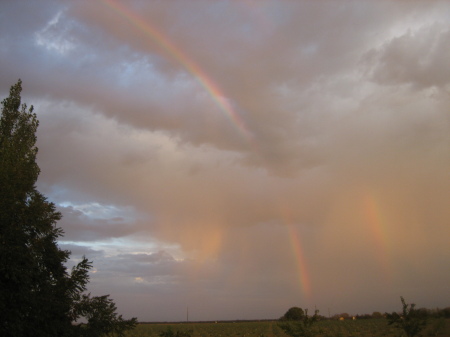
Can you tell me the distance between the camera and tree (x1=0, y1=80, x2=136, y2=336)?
16266mm

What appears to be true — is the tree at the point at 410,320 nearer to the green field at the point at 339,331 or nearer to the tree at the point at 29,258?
the green field at the point at 339,331

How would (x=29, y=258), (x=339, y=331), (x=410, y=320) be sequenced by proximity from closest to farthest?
1. (x=29, y=258)
2. (x=410, y=320)
3. (x=339, y=331)

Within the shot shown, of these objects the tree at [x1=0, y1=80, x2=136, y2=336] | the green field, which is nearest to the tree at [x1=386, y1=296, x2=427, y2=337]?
the green field

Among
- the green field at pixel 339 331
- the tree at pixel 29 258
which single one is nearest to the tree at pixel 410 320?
the green field at pixel 339 331

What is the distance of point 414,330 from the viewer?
874 inches

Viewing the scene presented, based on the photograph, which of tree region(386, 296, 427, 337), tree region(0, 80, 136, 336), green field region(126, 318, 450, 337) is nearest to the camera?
tree region(0, 80, 136, 336)

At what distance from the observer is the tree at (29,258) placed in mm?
16266

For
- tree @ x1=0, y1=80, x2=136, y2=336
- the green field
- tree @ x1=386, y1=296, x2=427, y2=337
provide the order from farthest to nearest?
the green field, tree @ x1=386, y1=296, x2=427, y2=337, tree @ x1=0, y1=80, x2=136, y2=336

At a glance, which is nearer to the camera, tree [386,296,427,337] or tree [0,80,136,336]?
tree [0,80,136,336]

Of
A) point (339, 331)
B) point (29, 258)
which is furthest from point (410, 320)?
point (339, 331)

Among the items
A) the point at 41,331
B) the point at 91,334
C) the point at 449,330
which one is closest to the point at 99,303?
the point at 91,334

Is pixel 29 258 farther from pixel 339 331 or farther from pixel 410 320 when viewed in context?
pixel 339 331

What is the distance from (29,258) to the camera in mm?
16797

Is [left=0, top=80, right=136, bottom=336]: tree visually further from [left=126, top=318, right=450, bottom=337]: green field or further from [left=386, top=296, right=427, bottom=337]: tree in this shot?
[left=386, top=296, right=427, bottom=337]: tree
